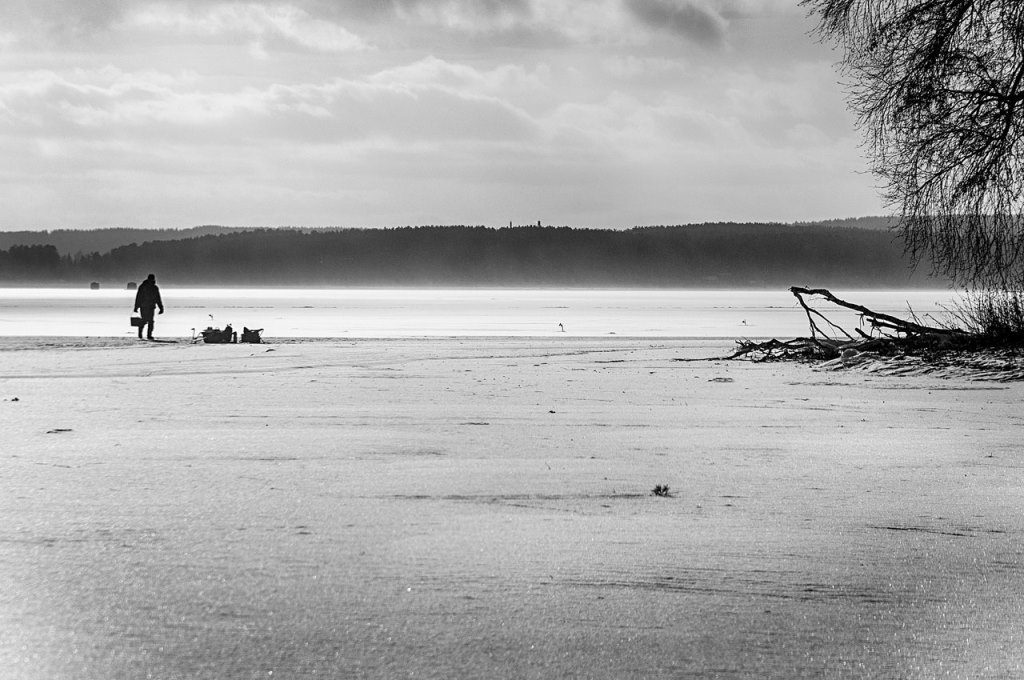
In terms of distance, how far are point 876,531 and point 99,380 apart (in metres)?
12.8

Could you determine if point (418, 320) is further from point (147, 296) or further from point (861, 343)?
point (861, 343)

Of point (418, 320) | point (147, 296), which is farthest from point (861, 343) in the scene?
point (418, 320)

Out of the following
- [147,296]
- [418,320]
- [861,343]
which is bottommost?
[418,320]

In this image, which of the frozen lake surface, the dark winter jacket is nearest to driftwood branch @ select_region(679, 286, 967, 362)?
the frozen lake surface

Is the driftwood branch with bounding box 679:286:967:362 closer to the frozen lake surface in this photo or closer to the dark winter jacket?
the frozen lake surface

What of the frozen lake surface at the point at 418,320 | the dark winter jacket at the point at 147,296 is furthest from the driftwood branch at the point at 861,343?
the dark winter jacket at the point at 147,296

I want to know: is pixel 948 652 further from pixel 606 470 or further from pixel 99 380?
pixel 99 380

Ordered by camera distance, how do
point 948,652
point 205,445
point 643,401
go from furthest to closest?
point 643,401 < point 205,445 < point 948,652

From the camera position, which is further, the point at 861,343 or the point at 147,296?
the point at 147,296

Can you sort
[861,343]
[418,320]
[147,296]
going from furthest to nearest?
[418,320]
[147,296]
[861,343]

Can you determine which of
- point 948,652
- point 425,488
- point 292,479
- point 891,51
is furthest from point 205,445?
point 891,51

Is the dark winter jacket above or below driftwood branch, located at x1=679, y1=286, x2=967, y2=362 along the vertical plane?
above

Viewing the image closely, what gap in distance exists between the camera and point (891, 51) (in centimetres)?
1644

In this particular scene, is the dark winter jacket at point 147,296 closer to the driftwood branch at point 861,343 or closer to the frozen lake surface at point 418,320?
the frozen lake surface at point 418,320
